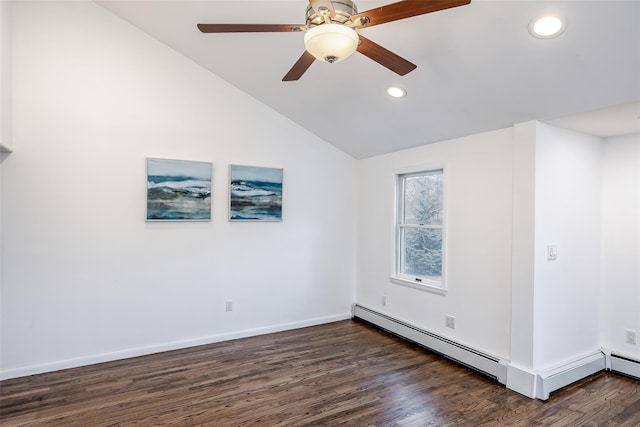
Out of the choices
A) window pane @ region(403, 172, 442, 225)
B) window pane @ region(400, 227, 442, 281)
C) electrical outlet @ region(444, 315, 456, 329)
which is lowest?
electrical outlet @ region(444, 315, 456, 329)

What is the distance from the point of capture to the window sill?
3554 millimetres

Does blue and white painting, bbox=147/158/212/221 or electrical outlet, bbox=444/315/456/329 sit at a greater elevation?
blue and white painting, bbox=147/158/212/221

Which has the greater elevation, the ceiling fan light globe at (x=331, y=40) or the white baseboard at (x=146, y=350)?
the ceiling fan light globe at (x=331, y=40)

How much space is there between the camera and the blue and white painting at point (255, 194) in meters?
3.88

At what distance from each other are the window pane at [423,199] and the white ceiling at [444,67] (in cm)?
43

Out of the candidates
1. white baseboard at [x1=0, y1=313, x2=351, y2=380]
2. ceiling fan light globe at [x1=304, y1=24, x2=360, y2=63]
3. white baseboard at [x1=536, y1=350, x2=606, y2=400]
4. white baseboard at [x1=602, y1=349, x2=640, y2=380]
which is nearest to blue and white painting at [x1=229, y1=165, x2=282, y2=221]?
white baseboard at [x1=0, y1=313, x2=351, y2=380]

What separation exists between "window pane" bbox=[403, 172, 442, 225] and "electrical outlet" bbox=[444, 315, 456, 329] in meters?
0.98

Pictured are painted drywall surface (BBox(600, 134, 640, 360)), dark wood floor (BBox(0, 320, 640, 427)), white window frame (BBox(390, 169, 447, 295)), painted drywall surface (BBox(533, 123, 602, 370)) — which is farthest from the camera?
white window frame (BBox(390, 169, 447, 295))

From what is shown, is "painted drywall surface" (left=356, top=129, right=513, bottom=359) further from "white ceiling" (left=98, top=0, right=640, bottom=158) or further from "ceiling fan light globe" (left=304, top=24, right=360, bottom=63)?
"ceiling fan light globe" (left=304, top=24, right=360, bottom=63)

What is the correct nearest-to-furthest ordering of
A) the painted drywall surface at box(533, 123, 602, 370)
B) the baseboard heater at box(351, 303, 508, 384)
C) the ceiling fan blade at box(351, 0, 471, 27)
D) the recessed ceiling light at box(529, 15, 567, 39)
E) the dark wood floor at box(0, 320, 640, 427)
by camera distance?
the ceiling fan blade at box(351, 0, 471, 27), the recessed ceiling light at box(529, 15, 567, 39), the dark wood floor at box(0, 320, 640, 427), the painted drywall surface at box(533, 123, 602, 370), the baseboard heater at box(351, 303, 508, 384)

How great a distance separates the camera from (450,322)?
3.44 meters

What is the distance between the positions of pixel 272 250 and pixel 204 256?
0.80 m

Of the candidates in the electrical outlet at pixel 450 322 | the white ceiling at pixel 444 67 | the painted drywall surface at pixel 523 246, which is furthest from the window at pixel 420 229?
the painted drywall surface at pixel 523 246

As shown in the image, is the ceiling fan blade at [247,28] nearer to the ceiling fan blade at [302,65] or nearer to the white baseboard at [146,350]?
the ceiling fan blade at [302,65]
